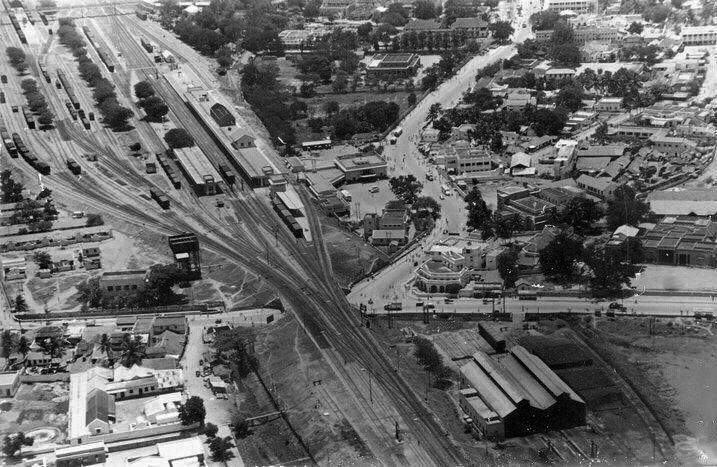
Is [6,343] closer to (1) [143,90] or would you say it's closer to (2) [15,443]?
(2) [15,443]

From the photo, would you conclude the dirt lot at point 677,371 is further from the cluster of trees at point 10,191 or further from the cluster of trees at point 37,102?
the cluster of trees at point 37,102

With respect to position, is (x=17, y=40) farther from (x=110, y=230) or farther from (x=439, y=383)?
(x=439, y=383)

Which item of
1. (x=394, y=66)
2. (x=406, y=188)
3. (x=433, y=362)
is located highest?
(x=394, y=66)

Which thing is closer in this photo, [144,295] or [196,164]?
[144,295]

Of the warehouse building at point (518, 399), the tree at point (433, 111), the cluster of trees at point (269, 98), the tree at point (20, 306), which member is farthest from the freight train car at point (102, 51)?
the warehouse building at point (518, 399)

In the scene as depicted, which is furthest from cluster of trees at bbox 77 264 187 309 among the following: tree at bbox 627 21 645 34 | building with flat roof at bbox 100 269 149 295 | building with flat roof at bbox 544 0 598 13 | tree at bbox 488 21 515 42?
building with flat roof at bbox 544 0 598 13

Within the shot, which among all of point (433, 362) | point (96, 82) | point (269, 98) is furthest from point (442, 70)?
point (433, 362)
